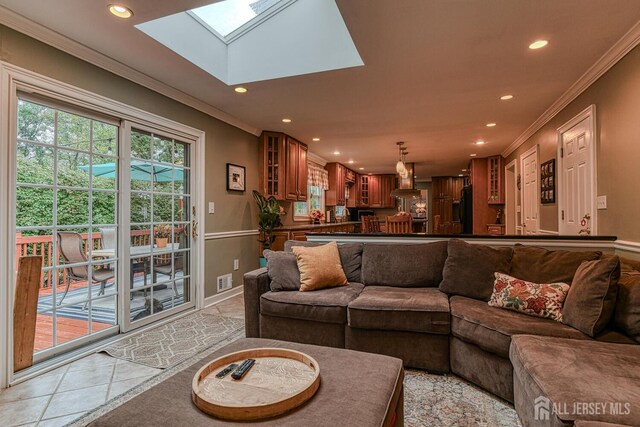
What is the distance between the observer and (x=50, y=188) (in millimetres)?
2428

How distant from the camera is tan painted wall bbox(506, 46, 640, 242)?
2354 mm

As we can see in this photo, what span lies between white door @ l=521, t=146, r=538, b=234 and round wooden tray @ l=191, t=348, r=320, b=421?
4634mm

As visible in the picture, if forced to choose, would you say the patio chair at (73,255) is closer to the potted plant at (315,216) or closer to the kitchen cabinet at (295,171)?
the kitchen cabinet at (295,171)

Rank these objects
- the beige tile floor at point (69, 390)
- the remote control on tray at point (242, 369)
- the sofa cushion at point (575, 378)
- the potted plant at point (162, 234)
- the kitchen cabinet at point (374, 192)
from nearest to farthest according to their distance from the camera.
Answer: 1. the sofa cushion at point (575, 378)
2. the remote control on tray at point (242, 369)
3. the beige tile floor at point (69, 390)
4. the potted plant at point (162, 234)
5. the kitchen cabinet at point (374, 192)

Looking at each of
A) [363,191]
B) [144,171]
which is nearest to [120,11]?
[144,171]

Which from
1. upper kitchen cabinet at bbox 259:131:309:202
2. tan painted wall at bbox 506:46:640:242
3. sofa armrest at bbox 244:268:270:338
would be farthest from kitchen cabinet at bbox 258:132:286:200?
tan painted wall at bbox 506:46:640:242

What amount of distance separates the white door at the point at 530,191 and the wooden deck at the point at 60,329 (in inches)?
221

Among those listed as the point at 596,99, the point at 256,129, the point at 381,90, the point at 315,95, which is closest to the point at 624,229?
the point at 596,99

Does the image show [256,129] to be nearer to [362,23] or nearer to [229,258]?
[229,258]

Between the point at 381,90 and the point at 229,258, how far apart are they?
2882mm

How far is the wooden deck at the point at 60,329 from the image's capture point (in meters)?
2.46

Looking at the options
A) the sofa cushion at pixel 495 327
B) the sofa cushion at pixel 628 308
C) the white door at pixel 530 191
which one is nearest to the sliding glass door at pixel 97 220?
the sofa cushion at pixel 495 327

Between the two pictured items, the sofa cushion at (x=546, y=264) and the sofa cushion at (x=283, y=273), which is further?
the sofa cushion at (x=283, y=273)

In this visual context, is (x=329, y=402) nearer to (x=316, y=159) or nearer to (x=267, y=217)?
(x=267, y=217)
